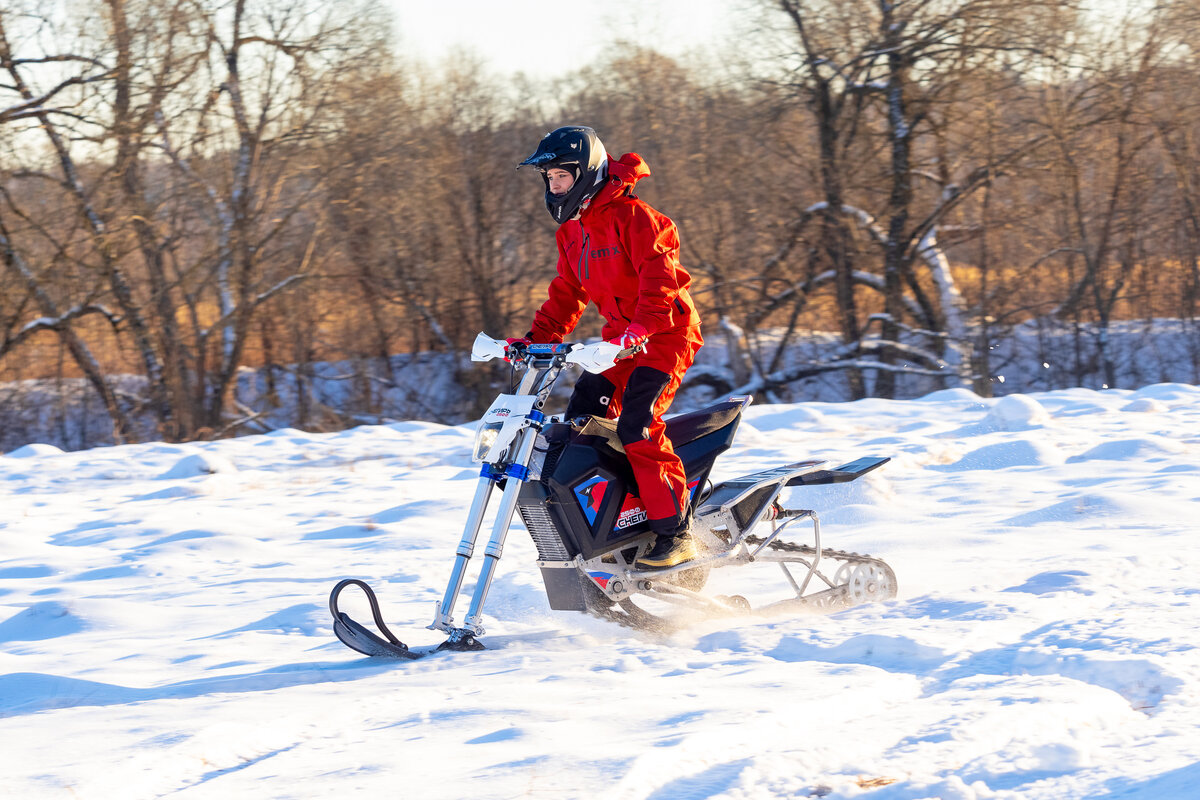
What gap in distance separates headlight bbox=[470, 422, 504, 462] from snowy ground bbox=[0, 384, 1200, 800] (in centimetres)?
73

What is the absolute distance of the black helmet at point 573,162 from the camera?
4027mm

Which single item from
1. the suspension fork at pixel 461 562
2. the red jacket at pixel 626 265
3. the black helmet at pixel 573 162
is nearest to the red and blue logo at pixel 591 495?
the suspension fork at pixel 461 562

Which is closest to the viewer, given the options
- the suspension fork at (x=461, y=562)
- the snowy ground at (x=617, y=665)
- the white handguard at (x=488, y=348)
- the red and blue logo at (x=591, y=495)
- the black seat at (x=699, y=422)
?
the snowy ground at (x=617, y=665)

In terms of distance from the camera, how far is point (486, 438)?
12.7 feet

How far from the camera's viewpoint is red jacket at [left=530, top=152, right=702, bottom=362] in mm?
4035

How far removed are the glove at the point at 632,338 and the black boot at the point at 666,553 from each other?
87 cm

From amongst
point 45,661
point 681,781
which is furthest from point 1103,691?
point 45,661

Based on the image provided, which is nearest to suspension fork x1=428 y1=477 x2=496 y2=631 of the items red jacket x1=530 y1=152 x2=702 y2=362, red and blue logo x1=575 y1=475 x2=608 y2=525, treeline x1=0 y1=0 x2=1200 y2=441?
red and blue logo x1=575 y1=475 x2=608 y2=525

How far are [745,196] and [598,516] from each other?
37.0 feet

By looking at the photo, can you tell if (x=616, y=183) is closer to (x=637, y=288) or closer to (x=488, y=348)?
(x=637, y=288)

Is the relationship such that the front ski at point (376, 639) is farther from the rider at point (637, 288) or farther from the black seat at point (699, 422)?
the black seat at point (699, 422)

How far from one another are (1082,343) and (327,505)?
1116 cm

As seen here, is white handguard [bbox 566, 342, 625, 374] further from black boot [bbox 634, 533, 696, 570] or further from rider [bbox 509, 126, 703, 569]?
black boot [bbox 634, 533, 696, 570]

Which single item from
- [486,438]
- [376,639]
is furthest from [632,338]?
[376,639]
